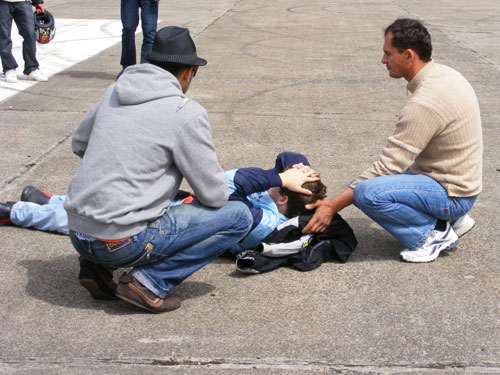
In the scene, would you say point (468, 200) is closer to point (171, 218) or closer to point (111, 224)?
point (171, 218)

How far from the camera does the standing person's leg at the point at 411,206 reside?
12.3 ft

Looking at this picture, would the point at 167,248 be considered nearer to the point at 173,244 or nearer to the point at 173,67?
the point at 173,244

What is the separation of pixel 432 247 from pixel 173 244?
5.00 feet

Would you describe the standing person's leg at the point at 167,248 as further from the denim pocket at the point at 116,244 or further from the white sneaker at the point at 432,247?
the white sneaker at the point at 432,247

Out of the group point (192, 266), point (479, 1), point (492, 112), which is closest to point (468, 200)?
point (192, 266)

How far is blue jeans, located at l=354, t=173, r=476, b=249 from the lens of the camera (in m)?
3.75

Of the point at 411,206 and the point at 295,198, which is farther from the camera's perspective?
the point at 295,198

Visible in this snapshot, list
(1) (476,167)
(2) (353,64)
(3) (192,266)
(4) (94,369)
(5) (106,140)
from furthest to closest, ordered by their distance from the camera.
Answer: (2) (353,64), (1) (476,167), (3) (192,266), (5) (106,140), (4) (94,369)

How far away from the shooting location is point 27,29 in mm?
Result: 8242

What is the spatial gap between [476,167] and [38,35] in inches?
256

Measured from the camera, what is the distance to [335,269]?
12.6 ft

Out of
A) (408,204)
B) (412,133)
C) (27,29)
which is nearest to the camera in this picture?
(412,133)

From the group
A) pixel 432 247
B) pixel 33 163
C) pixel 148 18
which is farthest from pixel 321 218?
pixel 148 18

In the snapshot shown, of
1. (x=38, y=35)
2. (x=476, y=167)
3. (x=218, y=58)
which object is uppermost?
(x=476, y=167)
